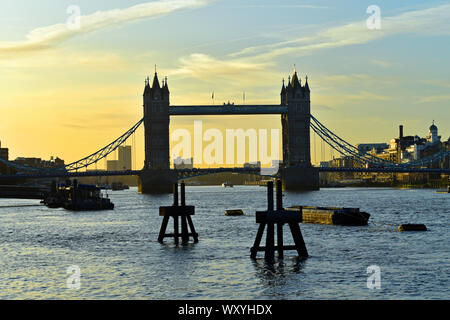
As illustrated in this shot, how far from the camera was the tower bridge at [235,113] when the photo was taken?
18188cm

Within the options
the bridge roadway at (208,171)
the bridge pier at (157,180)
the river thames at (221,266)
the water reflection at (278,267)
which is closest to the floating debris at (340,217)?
the river thames at (221,266)

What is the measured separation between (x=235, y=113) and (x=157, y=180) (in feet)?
94.6

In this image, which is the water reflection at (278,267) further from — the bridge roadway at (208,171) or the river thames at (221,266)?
the bridge roadway at (208,171)

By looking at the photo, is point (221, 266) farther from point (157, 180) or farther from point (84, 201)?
point (157, 180)

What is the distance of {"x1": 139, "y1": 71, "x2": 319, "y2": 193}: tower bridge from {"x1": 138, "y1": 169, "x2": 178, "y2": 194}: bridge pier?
41 cm

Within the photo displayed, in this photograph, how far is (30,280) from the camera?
29.9 m

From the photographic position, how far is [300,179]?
182 metres

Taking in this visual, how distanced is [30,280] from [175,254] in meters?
10.1

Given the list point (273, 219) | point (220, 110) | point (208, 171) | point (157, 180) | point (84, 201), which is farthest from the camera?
point (220, 110)

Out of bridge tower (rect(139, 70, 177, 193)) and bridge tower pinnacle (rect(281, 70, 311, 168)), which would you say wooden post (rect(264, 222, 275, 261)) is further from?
bridge tower pinnacle (rect(281, 70, 311, 168))

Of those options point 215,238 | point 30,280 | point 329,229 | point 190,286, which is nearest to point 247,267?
point 190,286

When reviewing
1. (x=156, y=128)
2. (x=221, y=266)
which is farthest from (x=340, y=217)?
(x=156, y=128)

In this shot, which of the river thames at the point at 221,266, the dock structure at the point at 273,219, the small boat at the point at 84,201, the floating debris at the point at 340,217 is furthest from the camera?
the small boat at the point at 84,201
